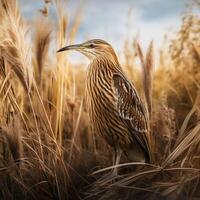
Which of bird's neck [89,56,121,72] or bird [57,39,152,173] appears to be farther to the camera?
bird's neck [89,56,121,72]

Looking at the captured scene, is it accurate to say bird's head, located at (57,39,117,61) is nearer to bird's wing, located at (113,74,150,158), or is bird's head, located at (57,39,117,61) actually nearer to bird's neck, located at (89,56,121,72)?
bird's neck, located at (89,56,121,72)

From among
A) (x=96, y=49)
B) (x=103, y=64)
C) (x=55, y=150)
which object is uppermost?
(x=96, y=49)

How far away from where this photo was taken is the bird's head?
479cm

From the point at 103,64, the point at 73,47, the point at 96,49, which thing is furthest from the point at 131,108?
A: the point at 73,47

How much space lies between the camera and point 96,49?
4.80 metres

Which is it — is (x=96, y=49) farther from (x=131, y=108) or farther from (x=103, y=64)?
(x=131, y=108)

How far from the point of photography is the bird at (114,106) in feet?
15.3

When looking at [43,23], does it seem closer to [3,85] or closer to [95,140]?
[3,85]

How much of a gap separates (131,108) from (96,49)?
0.54 meters

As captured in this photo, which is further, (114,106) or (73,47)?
(73,47)

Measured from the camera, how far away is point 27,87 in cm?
438

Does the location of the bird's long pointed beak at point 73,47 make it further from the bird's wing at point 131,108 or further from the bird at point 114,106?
the bird's wing at point 131,108

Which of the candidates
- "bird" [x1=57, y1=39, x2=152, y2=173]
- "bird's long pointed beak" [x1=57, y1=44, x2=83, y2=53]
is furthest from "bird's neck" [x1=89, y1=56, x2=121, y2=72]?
"bird's long pointed beak" [x1=57, y1=44, x2=83, y2=53]

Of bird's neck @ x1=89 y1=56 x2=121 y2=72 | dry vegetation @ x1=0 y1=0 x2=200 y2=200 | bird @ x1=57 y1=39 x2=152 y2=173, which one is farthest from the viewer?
bird's neck @ x1=89 y1=56 x2=121 y2=72
